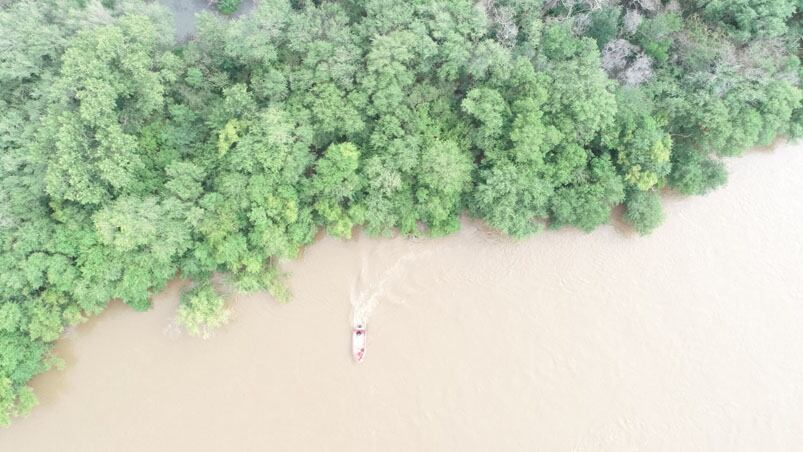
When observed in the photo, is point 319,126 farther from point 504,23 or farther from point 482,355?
point 482,355

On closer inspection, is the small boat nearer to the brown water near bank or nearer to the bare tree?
the brown water near bank

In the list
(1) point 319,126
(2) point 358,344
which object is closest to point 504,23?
(1) point 319,126

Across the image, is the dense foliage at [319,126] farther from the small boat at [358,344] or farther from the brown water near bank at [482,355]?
the small boat at [358,344]

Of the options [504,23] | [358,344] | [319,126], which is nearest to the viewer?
[319,126]

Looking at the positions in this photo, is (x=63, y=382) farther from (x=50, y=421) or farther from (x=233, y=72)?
(x=233, y=72)

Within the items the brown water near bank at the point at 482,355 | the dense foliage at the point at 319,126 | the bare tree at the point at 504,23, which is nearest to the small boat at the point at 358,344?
the brown water near bank at the point at 482,355

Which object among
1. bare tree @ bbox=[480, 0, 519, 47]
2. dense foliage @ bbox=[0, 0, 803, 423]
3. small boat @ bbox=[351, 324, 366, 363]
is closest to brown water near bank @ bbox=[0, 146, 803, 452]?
small boat @ bbox=[351, 324, 366, 363]
